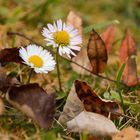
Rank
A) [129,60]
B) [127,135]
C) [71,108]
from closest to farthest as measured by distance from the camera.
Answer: [127,135], [71,108], [129,60]

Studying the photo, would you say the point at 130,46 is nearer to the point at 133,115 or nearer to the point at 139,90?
the point at 139,90

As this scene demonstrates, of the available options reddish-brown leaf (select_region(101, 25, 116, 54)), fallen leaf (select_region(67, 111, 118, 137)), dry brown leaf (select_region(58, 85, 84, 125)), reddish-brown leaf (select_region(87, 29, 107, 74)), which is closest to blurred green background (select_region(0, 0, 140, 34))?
reddish-brown leaf (select_region(101, 25, 116, 54))

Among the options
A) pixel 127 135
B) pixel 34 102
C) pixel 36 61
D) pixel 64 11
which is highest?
pixel 64 11

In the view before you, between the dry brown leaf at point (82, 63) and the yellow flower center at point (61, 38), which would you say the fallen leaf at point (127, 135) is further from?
the dry brown leaf at point (82, 63)

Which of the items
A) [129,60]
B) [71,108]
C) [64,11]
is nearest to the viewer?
[71,108]

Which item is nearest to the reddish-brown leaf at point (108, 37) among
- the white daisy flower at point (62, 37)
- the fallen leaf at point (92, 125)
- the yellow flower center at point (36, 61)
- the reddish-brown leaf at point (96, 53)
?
the reddish-brown leaf at point (96, 53)

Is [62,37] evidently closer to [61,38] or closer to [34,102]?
[61,38]

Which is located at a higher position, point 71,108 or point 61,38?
point 61,38

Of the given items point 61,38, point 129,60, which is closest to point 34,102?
point 61,38
